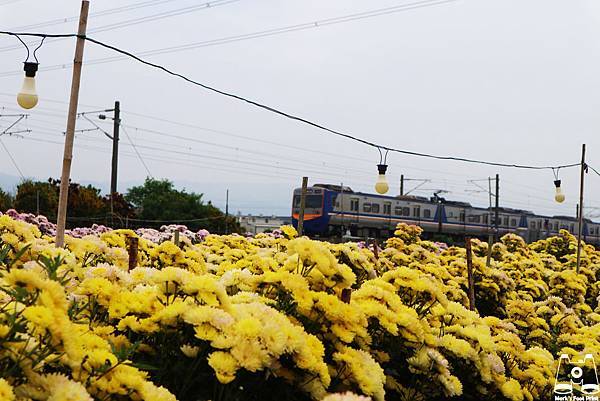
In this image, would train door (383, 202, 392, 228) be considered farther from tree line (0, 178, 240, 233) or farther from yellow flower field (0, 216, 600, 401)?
yellow flower field (0, 216, 600, 401)

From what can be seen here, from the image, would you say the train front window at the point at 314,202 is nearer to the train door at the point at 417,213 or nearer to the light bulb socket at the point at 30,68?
the train door at the point at 417,213

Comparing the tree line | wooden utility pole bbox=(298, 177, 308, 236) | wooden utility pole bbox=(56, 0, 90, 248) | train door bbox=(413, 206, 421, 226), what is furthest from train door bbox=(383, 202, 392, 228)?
wooden utility pole bbox=(56, 0, 90, 248)

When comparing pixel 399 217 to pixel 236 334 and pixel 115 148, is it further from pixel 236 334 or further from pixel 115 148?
pixel 236 334

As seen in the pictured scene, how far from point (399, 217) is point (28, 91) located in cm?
3211

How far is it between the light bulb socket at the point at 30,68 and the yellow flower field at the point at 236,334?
1497mm

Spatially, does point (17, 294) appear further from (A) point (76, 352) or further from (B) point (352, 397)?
(B) point (352, 397)

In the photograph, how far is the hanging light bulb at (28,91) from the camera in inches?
209

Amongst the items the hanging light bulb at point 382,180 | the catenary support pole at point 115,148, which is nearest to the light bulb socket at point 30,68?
the hanging light bulb at point 382,180

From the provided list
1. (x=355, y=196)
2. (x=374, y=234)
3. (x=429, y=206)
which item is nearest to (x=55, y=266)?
(x=355, y=196)

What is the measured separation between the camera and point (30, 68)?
5.29 meters

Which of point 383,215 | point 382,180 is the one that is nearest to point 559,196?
point 382,180

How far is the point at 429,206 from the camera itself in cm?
3819

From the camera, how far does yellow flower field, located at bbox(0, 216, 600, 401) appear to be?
1.73m

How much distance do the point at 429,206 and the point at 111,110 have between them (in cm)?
1892
